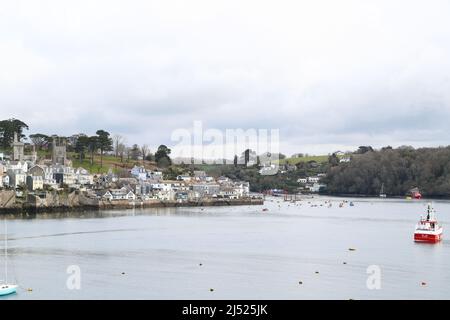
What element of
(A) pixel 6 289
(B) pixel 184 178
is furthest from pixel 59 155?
(A) pixel 6 289

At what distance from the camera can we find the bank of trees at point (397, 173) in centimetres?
10140

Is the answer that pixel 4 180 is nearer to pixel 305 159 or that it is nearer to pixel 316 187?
pixel 316 187

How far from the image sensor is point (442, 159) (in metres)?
102

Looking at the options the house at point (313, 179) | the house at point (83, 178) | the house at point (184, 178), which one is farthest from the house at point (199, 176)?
the house at point (313, 179)

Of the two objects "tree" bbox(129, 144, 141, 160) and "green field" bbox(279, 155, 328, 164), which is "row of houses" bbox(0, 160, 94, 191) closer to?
"tree" bbox(129, 144, 141, 160)

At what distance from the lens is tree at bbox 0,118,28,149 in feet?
266

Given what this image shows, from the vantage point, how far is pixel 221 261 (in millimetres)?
27438

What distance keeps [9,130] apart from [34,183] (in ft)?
66.9

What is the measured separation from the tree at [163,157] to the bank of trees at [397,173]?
29.3 meters

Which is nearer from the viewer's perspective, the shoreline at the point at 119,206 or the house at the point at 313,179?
the shoreline at the point at 119,206

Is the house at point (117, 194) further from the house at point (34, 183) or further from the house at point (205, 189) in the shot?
the house at point (205, 189)
